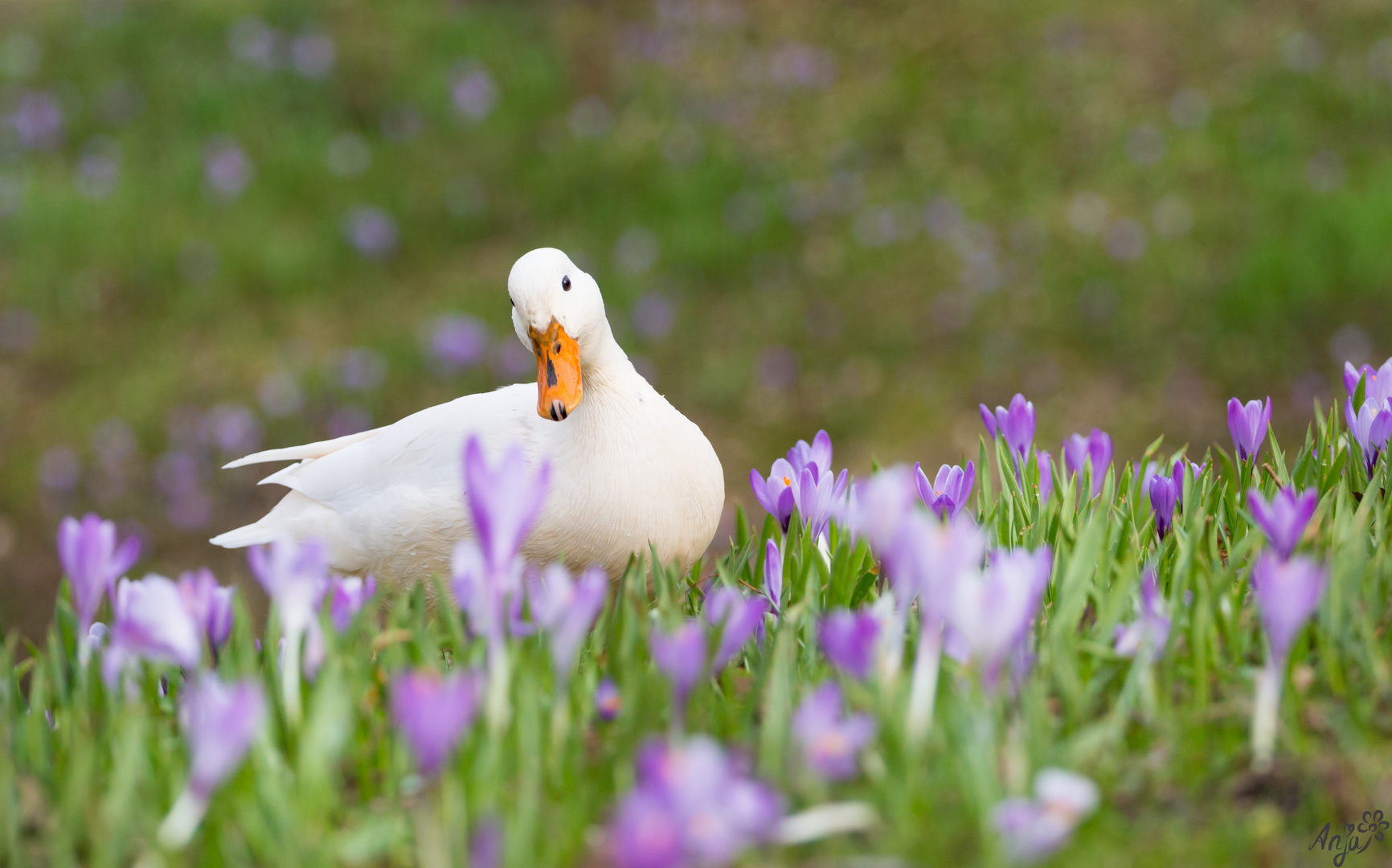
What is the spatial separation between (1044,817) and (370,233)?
6295 mm

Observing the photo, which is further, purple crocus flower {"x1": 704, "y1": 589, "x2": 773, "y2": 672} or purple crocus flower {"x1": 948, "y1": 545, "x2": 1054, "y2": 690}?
purple crocus flower {"x1": 704, "y1": 589, "x2": 773, "y2": 672}

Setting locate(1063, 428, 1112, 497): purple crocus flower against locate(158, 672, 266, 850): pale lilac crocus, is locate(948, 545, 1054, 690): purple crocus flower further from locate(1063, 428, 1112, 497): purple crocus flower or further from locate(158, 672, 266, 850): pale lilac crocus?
locate(1063, 428, 1112, 497): purple crocus flower

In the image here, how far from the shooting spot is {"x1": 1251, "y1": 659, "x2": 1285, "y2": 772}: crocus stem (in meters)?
1.16

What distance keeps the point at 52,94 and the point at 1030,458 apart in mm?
8531

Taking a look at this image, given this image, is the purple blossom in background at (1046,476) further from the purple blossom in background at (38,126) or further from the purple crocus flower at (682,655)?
the purple blossom in background at (38,126)

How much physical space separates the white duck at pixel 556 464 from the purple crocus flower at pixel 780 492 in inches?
9.5

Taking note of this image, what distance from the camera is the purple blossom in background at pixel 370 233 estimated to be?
6633 millimetres

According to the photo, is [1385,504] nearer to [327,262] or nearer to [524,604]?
[524,604]

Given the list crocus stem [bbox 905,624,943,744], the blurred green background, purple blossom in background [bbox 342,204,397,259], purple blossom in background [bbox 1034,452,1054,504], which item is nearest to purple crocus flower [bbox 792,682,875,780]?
crocus stem [bbox 905,624,943,744]

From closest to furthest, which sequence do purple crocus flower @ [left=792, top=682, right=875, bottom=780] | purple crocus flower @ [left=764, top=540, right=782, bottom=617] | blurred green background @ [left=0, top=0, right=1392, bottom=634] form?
purple crocus flower @ [left=792, top=682, right=875, bottom=780] → purple crocus flower @ [left=764, top=540, right=782, bottom=617] → blurred green background @ [left=0, top=0, right=1392, bottom=634]

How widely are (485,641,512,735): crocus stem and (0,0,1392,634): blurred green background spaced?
3.97 metres

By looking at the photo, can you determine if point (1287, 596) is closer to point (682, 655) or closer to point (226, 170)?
point (682, 655)

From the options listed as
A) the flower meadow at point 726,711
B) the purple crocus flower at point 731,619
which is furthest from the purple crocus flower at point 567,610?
the purple crocus flower at point 731,619

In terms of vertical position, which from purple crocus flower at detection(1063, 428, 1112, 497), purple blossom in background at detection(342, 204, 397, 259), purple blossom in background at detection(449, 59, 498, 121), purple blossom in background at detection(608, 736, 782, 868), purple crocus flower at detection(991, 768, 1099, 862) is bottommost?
purple crocus flower at detection(991, 768, 1099, 862)
